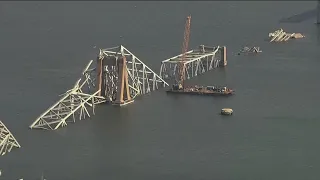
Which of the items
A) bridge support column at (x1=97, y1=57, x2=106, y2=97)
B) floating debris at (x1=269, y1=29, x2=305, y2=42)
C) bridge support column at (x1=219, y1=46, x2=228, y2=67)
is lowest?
bridge support column at (x1=97, y1=57, x2=106, y2=97)

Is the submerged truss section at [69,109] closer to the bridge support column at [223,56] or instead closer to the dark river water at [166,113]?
the dark river water at [166,113]

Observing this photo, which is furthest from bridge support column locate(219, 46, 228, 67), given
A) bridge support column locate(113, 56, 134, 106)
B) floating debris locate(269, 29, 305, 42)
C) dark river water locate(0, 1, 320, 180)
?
bridge support column locate(113, 56, 134, 106)

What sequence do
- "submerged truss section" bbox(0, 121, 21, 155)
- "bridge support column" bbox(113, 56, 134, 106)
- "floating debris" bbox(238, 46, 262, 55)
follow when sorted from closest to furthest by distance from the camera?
1. "submerged truss section" bbox(0, 121, 21, 155)
2. "bridge support column" bbox(113, 56, 134, 106)
3. "floating debris" bbox(238, 46, 262, 55)

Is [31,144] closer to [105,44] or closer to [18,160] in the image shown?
[18,160]

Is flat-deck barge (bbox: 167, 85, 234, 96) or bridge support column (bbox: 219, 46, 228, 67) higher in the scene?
bridge support column (bbox: 219, 46, 228, 67)

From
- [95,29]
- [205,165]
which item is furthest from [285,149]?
[95,29]

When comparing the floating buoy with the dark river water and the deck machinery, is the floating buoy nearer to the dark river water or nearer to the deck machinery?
the dark river water
